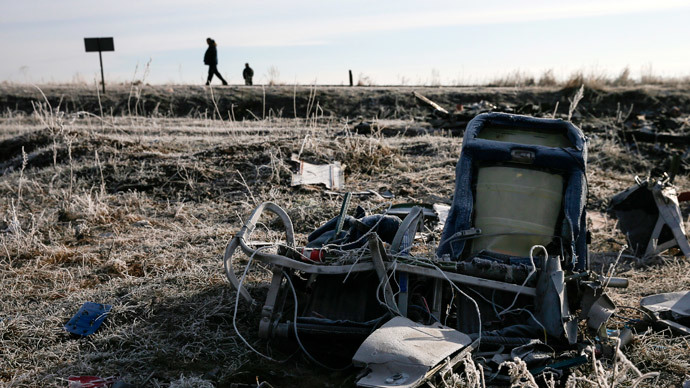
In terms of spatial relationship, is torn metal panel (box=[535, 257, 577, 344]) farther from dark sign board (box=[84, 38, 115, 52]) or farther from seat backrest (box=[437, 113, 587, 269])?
dark sign board (box=[84, 38, 115, 52])

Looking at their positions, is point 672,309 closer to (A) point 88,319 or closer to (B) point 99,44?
(A) point 88,319

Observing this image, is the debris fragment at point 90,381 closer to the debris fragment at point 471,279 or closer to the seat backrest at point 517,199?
the debris fragment at point 471,279

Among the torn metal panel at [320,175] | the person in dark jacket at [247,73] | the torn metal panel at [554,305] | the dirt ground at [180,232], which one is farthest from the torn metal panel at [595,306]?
the person in dark jacket at [247,73]

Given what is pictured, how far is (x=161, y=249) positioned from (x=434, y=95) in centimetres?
1323

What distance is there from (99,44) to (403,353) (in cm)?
1624

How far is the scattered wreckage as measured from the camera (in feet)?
9.78

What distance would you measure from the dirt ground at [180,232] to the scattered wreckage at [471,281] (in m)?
0.29

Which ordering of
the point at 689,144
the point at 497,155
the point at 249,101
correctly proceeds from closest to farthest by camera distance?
the point at 497,155 → the point at 689,144 → the point at 249,101

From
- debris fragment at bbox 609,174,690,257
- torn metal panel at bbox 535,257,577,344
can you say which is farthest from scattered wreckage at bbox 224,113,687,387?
A: debris fragment at bbox 609,174,690,257

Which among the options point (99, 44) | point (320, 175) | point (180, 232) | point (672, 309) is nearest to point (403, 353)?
point (672, 309)

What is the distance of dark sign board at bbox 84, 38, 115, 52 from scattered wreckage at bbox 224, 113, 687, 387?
46.8 ft

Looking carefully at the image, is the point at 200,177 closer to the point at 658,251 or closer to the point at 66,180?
the point at 66,180

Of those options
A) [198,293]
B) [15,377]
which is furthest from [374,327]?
[15,377]

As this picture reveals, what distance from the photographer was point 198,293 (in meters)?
4.23
